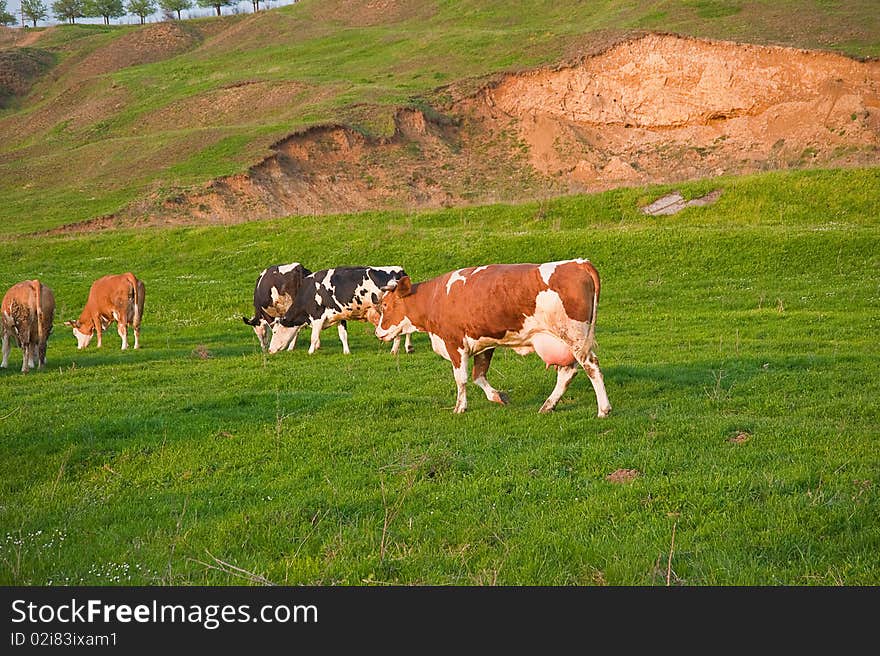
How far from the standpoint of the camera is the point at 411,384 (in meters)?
14.0

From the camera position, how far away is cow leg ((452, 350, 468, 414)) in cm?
1154

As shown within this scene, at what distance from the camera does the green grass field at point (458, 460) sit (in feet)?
20.3

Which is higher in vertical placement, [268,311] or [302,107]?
[302,107]

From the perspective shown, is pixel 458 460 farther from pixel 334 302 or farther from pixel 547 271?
pixel 334 302

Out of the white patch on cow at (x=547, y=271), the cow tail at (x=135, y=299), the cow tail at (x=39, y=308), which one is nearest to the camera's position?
the white patch on cow at (x=547, y=271)

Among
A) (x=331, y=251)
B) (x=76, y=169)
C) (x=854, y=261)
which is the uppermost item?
(x=76, y=169)

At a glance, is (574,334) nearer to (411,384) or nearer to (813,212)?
(411,384)

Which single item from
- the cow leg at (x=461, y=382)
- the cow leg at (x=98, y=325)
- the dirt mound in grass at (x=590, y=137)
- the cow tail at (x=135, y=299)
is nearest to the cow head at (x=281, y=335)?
the cow tail at (x=135, y=299)

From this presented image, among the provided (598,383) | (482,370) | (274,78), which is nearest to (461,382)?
(482,370)

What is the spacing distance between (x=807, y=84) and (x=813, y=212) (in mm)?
27569

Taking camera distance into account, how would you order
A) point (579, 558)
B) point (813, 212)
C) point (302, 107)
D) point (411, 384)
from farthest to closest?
1. point (302, 107)
2. point (813, 212)
3. point (411, 384)
4. point (579, 558)

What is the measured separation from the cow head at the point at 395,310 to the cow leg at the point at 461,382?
1.68 meters

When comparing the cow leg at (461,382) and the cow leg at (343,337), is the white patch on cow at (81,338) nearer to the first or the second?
the cow leg at (343,337)

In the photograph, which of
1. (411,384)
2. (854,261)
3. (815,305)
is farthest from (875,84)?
(411,384)
